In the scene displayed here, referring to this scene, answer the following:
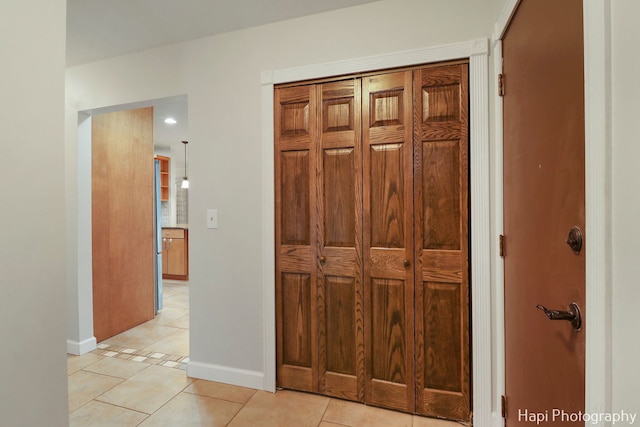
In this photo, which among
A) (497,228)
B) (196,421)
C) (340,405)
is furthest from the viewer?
(340,405)

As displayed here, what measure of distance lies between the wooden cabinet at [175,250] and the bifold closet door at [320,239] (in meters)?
3.87

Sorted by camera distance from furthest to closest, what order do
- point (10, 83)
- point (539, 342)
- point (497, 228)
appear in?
point (497, 228) → point (539, 342) → point (10, 83)

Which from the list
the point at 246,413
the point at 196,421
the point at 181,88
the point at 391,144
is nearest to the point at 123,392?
the point at 196,421

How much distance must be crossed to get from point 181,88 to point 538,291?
2467mm

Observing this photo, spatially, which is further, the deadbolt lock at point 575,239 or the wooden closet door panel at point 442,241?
the wooden closet door panel at point 442,241

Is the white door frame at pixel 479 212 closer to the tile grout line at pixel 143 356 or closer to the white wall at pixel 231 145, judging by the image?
the white wall at pixel 231 145

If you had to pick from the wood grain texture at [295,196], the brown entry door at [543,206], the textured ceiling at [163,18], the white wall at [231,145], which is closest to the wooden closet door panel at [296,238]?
the wood grain texture at [295,196]

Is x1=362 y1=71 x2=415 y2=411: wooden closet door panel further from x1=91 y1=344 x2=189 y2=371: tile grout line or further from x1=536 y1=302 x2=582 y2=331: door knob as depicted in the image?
x1=91 y1=344 x2=189 y2=371: tile grout line

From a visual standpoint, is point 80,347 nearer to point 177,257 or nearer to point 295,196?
point 295,196

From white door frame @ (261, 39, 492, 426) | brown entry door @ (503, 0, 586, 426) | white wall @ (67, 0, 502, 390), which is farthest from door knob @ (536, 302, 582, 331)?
white wall @ (67, 0, 502, 390)

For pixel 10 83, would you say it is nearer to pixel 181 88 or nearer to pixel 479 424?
pixel 181 88

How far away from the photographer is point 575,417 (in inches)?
34.3

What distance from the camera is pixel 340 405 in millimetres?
1850

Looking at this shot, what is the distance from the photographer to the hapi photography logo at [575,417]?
647 millimetres
